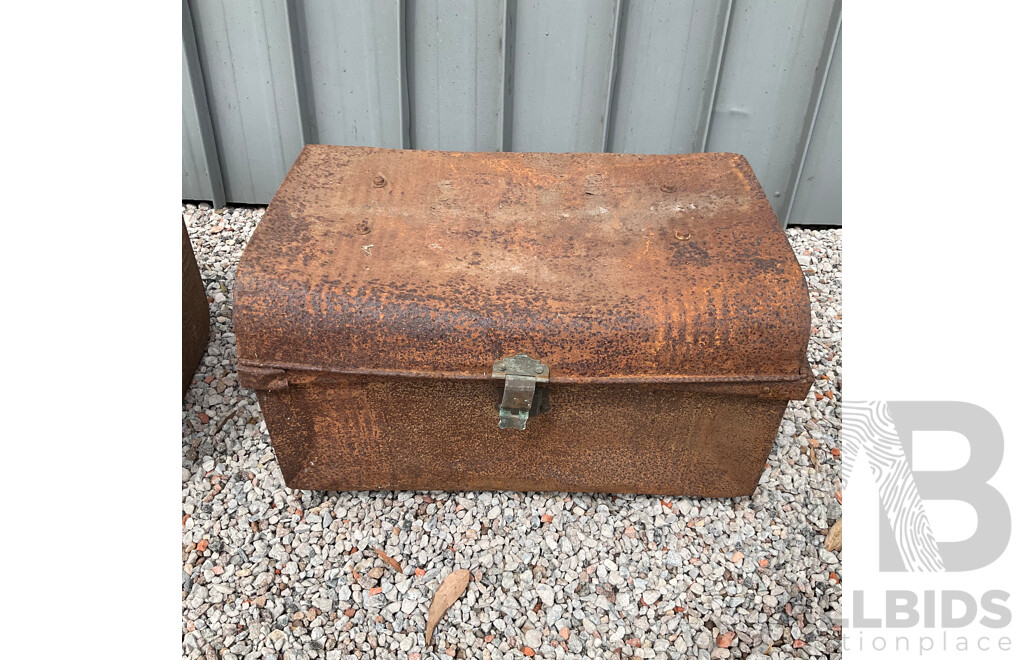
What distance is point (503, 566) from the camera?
1.81 m

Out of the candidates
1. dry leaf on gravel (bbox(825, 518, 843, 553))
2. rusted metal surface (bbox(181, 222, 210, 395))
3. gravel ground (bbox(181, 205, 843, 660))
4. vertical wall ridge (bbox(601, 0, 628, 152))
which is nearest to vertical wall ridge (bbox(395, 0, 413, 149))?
vertical wall ridge (bbox(601, 0, 628, 152))

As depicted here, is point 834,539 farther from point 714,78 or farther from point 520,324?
point 714,78

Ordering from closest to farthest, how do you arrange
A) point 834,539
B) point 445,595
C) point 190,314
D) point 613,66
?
point 445,595, point 834,539, point 190,314, point 613,66

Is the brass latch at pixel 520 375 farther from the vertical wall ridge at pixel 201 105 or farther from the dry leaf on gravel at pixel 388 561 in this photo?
the vertical wall ridge at pixel 201 105

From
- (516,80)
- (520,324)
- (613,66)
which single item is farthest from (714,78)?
(520,324)

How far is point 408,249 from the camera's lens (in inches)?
65.6

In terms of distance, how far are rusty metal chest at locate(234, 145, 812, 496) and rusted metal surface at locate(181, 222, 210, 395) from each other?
0.54 meters

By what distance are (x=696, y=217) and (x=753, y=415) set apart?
505 millimetres

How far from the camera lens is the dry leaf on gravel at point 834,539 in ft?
6.15

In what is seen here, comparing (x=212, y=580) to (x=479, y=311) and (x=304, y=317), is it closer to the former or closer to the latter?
(x=304, y=317)

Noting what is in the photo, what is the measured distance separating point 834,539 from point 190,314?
1.97 m

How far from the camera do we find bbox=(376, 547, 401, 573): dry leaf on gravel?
1.80 m

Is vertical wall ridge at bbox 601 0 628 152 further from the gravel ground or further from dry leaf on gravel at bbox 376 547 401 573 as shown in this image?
dry leaf on gravel at bbox 376 547 401 573

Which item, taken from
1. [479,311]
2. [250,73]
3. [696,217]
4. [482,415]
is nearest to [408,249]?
[479,311]
